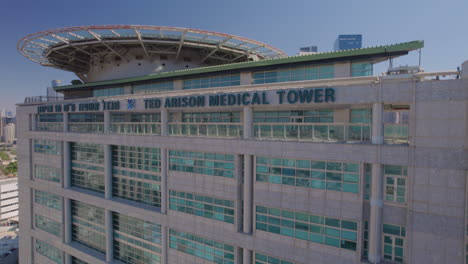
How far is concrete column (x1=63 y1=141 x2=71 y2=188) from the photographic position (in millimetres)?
36375

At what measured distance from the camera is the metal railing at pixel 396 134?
666 inches

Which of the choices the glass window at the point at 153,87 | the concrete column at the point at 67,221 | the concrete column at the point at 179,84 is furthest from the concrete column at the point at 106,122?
the concrete column at the point at 67,221

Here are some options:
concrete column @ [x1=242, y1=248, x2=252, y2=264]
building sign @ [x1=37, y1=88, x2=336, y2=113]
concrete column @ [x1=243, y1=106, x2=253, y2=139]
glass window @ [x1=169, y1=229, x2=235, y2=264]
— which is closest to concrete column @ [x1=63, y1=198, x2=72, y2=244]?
building sign @ [x1=37, y1=88, x2=336, y2=113]

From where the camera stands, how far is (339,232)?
724 inches

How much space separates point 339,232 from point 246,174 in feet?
27.3

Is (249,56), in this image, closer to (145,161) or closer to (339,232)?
(145,161)

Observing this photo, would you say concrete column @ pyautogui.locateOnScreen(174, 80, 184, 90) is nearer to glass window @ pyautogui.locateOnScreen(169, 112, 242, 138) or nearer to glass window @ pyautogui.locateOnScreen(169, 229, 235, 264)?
glass window @ pyautogui.locateOnScreen(169, 112, 242, 138)

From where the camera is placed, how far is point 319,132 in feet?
62.5

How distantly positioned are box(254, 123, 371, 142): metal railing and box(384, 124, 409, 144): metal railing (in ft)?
3.68

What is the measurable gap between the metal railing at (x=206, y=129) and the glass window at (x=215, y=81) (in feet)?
25.9

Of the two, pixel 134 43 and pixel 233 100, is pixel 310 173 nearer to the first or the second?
pixel 233 100

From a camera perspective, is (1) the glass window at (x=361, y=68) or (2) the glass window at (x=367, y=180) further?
(1) the glass window at (x=361, y=68)

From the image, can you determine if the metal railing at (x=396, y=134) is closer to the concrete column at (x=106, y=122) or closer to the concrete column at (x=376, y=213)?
the concrete column at (x=376, y=213)

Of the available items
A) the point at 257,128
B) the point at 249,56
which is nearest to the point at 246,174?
the point at 257,128
